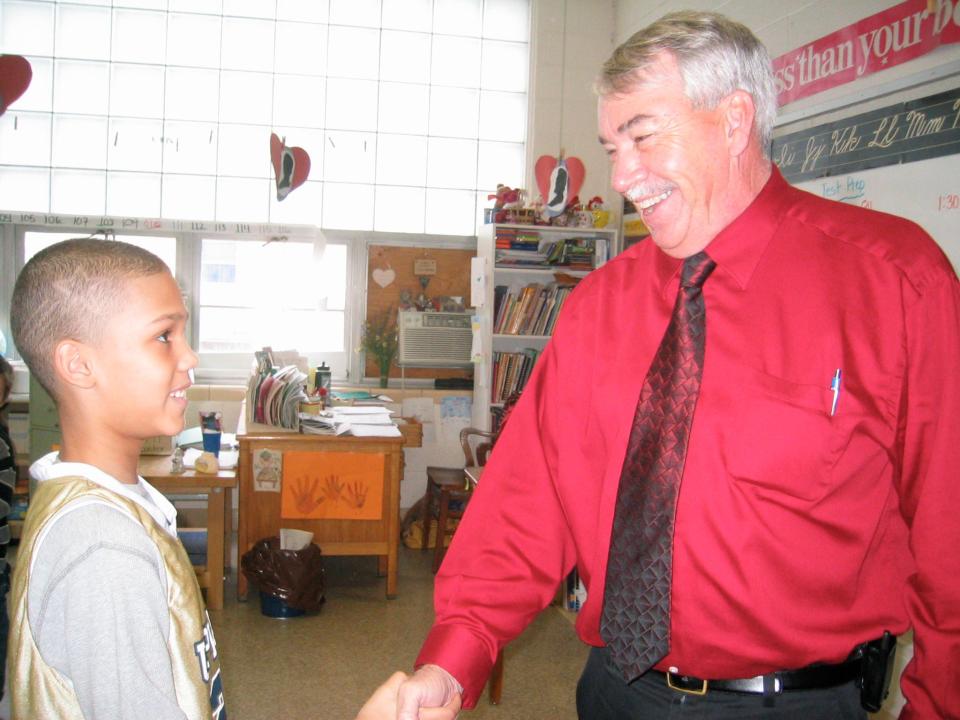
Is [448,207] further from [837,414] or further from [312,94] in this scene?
[837,414]

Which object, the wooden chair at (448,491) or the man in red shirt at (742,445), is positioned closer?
the man in red shirt at (742,445)

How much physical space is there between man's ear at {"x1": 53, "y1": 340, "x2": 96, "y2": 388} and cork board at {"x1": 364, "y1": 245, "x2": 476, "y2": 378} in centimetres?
471

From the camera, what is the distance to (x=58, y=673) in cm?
104

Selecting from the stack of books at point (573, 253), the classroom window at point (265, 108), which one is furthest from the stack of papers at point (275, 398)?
the stack of books at point (573, 253)

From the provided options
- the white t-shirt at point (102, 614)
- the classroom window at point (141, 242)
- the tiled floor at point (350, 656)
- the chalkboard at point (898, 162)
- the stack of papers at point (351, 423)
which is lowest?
the tiled floor at point (350, 656)

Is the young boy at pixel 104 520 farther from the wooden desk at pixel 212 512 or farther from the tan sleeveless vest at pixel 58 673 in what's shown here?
the wooden desk at pixel 212 512

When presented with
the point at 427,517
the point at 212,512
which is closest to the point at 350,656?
the point at 212,512

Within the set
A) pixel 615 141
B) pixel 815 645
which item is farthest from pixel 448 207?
pixel 815 645

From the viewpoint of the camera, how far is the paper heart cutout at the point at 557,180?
5.28 meters

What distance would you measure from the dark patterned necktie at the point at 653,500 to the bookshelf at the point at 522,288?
13.4 feet

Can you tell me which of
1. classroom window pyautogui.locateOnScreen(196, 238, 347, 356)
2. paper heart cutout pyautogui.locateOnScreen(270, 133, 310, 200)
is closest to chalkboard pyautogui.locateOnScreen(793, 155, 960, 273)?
paper heart cutout pyautogui.locateOnScreen(270, 133, 310, 200)

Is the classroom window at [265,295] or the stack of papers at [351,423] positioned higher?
the classroom window at [265,295]

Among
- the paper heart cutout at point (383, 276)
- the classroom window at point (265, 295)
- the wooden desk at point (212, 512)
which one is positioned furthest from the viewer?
the paper heart cutout at point (383, 276)

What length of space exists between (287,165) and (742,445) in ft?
15.8
